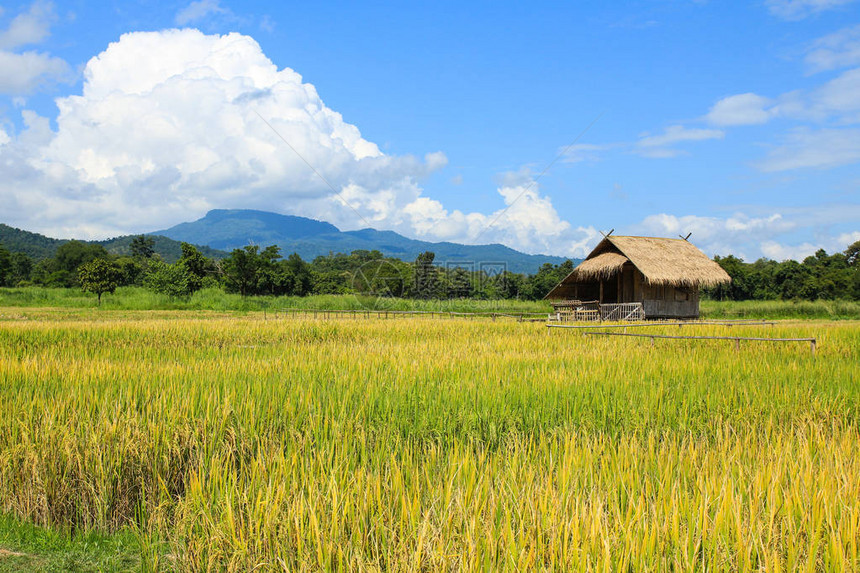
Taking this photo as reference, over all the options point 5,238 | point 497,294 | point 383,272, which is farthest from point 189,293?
point 5,238

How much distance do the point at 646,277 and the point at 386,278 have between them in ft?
79.7

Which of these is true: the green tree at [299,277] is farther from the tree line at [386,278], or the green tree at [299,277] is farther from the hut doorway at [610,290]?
the hut doorway at [610,290]

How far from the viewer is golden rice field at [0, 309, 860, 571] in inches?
86.4

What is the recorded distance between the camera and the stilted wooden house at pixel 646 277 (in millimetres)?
21453

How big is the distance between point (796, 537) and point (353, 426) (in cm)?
301

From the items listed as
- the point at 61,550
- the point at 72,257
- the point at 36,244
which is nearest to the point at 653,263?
the point at 61,550

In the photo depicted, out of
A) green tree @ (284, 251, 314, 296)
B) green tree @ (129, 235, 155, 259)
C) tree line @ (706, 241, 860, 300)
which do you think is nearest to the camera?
tree line @ (706, 241, 860, 300)

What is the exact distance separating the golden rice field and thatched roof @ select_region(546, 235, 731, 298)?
13.5 meters

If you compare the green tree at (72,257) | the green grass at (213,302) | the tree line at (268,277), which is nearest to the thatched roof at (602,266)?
the green grass at (213,302)

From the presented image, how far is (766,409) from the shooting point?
516 centimetres

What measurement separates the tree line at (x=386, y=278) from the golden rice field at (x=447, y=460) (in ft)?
91.1

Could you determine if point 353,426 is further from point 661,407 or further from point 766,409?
point 766,409

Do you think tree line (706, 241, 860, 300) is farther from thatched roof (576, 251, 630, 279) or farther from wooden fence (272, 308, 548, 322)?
wooden fence (272, 308, 548, 322)

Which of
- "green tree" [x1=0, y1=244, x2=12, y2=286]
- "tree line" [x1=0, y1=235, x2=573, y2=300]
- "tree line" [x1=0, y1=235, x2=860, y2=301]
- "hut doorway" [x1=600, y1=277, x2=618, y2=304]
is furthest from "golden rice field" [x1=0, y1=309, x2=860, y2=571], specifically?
"green tree" [x1=0, y1=244, x2=12, y2=286]
